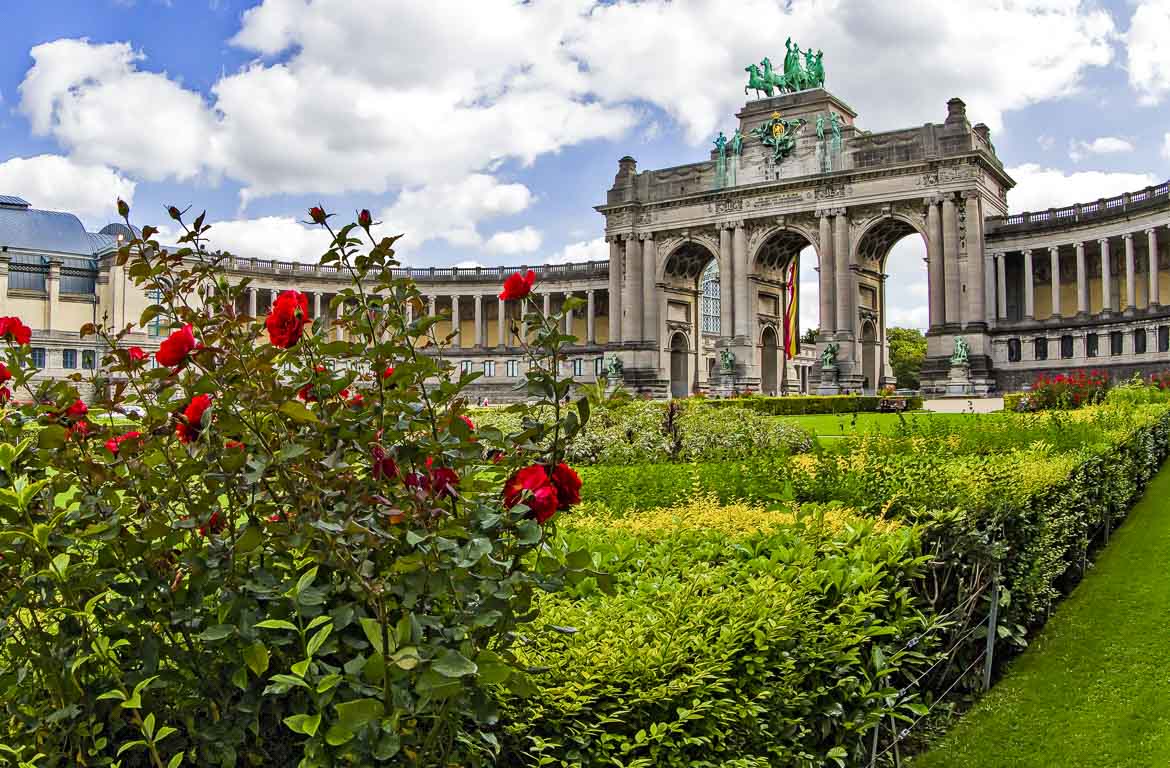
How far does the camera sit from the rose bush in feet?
8.95

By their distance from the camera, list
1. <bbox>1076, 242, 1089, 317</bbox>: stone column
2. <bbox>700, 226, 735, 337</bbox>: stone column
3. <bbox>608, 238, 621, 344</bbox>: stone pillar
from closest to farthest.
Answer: <bbox>1076, 242, 1089, 317</bbox>: stone column, <bbox>700, 226, 735, 337</bbox>: stone column, <bbox>608, 238, 621, 344</bbox>: stone pillar

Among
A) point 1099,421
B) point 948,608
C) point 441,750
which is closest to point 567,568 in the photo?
point 441,750

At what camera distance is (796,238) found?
64.2 metres

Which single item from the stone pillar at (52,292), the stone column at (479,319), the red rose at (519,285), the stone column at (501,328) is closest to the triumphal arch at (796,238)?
the stone column at (501,328)

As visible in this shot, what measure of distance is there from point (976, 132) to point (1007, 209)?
662cm

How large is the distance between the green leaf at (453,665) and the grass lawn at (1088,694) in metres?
4.40

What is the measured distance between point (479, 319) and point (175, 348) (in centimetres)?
7653

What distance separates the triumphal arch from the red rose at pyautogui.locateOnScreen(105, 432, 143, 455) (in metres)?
54.9

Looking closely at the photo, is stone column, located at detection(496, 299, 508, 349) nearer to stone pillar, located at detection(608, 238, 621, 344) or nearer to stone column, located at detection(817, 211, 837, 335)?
stone pillar, located at detection(608, 238, 621, 344)

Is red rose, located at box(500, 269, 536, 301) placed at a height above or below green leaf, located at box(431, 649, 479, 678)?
above

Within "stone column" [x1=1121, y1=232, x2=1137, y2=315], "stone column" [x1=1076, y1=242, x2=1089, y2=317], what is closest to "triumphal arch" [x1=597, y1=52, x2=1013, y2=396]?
"stone column" [x1=1076, y1=242, x2=1089, y2=317]

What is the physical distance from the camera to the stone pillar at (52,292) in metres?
71.7

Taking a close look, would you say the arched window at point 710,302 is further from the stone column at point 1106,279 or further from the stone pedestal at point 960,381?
the stone pedestal at point 960,381

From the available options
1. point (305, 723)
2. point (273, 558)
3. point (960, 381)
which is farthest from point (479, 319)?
point (305, 723)
